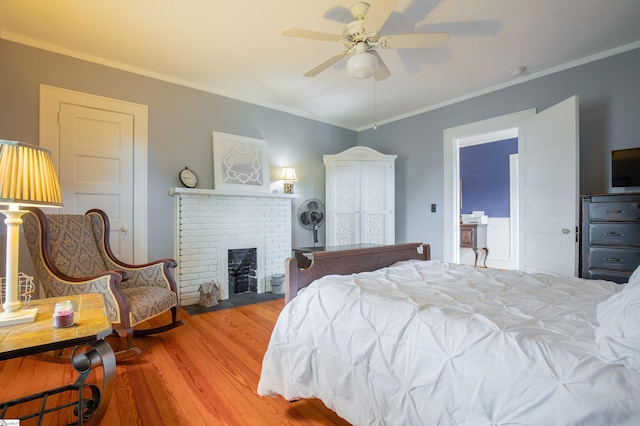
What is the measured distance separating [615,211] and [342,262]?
7.22 ft

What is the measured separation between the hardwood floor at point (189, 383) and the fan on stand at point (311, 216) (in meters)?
2.00

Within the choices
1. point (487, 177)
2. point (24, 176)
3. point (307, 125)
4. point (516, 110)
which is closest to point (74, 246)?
point (24, 176)

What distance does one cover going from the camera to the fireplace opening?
12.2ft

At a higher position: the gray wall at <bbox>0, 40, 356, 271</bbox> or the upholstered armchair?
the gray wall at <bbox>0, 40, 356, 271</bbox>

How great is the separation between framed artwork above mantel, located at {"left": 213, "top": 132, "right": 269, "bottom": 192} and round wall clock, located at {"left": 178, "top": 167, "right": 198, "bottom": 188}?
0.25m

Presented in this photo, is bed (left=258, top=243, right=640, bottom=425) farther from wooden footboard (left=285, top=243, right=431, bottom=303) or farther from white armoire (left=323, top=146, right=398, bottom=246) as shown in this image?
white armoire (left=323, top=146, right=398, bottom=246)

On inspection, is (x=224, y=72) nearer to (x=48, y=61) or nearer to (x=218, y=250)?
(x=48, y=61)

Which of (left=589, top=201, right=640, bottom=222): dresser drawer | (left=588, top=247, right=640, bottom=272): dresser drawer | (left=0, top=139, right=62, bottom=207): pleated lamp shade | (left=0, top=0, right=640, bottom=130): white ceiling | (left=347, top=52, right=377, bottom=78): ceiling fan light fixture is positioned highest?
(left=0, top=0, right=640, bottom=130): white ceiling

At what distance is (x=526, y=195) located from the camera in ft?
10.3

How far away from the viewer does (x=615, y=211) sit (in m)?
2.30

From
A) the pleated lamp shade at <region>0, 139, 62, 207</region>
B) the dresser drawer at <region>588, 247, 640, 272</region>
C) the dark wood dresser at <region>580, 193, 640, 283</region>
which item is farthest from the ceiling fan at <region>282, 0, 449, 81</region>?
the dresser drawer at <region>588, 247, 640, 272</region>

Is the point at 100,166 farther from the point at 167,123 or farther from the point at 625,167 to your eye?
the point at 625,167

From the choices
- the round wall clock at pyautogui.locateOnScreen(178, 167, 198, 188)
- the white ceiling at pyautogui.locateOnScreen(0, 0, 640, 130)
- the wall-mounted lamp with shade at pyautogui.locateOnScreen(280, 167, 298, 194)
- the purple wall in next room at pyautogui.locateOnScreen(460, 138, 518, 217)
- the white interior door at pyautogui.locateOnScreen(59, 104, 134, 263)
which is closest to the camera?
the white ceiling at pyautogui.locateOnScreen(0, 0, 640, 130)

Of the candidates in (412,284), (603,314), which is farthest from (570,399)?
(412,284)
